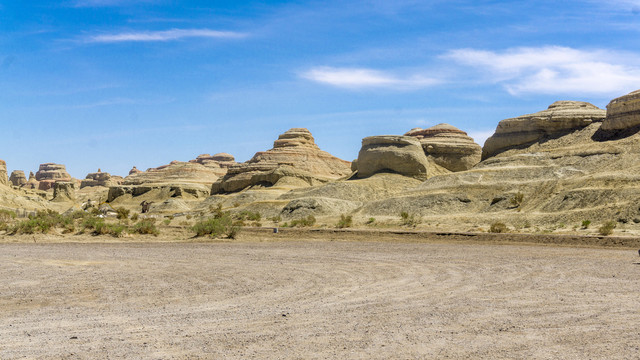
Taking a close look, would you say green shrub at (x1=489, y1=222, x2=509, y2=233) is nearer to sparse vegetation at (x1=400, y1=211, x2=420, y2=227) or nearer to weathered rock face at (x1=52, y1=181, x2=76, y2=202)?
sparse vegetation at (x1=400, y1=211, x2=420, y2=227)

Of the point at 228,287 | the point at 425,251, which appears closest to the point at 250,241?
the point at 425,251

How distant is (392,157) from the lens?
65375mm

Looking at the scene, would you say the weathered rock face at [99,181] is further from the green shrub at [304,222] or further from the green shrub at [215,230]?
the green shrub at [215,230]

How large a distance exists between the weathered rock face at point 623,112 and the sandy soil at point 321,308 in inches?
1433

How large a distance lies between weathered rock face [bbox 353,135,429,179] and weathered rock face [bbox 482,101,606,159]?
719 centimetres

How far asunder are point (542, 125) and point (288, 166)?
35.9 meters

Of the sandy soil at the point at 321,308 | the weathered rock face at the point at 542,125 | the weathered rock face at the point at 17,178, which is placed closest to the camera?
Answer: the sandy soil at the point at 321,308

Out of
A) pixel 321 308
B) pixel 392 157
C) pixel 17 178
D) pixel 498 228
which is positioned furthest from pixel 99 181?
pixel 321 308

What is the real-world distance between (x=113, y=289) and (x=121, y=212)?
41058mm

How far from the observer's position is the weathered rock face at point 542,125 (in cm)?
5853

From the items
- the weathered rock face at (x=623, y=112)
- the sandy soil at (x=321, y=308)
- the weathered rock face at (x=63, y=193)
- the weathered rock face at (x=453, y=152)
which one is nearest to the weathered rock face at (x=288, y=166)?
the weathered rock face at (x=453, y=152)

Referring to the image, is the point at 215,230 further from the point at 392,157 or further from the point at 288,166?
the point at 288,166

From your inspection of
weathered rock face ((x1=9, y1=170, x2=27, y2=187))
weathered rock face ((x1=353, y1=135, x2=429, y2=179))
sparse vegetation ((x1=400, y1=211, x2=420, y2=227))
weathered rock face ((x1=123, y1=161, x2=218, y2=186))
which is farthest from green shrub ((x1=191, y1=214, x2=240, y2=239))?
weathered rock face ((x1=9, y1=170, x2=27, y2=187))

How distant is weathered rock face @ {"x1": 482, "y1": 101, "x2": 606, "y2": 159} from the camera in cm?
5853
